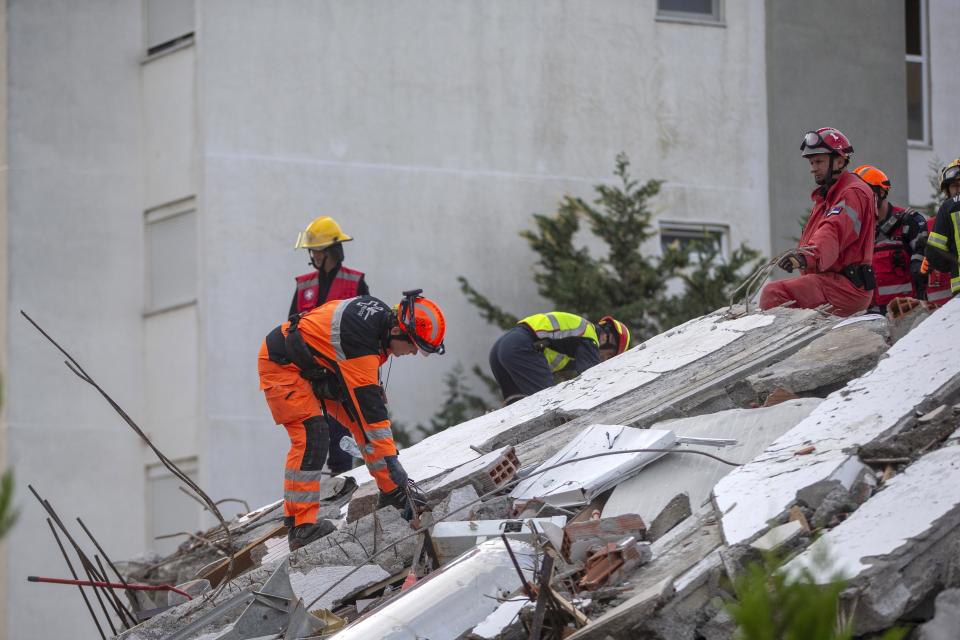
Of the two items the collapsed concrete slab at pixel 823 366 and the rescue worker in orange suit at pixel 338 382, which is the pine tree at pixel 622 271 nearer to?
the collapsed concrete slab at pixel 823 366

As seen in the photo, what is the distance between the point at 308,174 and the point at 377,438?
10.1 m

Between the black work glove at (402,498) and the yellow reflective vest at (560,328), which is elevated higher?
the yellow reflective vest at (560,328)

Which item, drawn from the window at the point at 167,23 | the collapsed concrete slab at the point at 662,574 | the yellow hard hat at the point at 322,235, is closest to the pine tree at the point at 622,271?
the window at the point at 167,23

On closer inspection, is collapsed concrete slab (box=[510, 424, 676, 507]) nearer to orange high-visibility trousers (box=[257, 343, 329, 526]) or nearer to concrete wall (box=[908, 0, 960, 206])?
orange high-visibility trousers (box=[257, 343, 329, 526])

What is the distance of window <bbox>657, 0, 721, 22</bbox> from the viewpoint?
20.3m

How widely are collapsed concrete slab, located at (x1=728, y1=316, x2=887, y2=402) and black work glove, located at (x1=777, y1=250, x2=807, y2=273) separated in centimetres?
71

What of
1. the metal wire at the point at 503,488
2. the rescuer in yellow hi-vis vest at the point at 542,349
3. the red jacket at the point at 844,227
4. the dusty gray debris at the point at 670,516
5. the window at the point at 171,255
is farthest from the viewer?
the window at the point at 171,255

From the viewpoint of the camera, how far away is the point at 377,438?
840cm

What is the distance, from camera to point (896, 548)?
19.4 ft

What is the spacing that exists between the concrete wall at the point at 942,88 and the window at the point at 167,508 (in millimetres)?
10582

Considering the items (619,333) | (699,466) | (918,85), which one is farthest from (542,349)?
(918,85)

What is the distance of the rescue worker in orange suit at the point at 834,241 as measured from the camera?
9.80 metres

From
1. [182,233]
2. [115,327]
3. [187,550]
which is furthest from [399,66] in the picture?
[187,550]

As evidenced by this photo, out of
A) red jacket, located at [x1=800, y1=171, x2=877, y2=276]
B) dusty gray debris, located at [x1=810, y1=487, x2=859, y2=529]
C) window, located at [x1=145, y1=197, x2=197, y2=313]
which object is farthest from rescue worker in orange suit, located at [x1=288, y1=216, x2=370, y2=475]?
window, located at [x1=145, y1=197, x2=197, y2=313]
